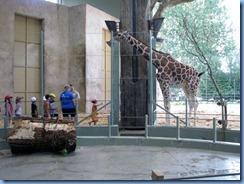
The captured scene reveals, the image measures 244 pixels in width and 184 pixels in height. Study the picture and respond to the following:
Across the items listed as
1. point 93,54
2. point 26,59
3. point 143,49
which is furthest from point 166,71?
point 26,59

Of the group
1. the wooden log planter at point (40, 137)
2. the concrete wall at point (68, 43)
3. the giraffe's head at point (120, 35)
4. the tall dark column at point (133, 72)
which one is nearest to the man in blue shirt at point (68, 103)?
the tall dark column at point (133, 72)

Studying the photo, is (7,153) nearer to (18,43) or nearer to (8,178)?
(8,178)

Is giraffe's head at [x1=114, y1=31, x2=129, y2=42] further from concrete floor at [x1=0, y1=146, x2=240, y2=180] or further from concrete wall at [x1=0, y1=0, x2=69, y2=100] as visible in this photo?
concrete wall at [x1=0, y1=0, x2=69, y2=100]

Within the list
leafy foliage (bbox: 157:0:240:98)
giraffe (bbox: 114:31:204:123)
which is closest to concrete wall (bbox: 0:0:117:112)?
leafy foliage (bbox: 157:0:240:98)

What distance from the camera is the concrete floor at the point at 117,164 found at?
3.94 metres

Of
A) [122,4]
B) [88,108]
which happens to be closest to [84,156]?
[122,4]

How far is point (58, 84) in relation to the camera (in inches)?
453

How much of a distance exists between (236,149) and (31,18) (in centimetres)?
818

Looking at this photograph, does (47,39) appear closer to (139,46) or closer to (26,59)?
(26,59)

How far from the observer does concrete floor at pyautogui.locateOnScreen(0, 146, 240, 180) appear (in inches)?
155

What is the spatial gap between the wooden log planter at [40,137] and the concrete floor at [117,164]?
12 cm

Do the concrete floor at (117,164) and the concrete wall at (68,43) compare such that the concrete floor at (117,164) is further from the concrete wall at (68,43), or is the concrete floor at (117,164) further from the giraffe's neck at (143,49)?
the concrete wall at (68,43)

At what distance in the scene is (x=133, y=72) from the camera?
7277mm

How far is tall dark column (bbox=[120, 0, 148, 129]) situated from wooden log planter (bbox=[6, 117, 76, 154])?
1927 mm
